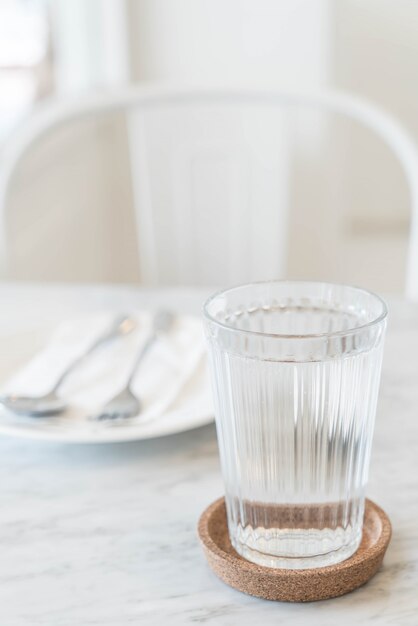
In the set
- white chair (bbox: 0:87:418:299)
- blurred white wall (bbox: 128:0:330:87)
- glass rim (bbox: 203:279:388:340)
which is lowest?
white chair (bbox: 0:87:418:299)

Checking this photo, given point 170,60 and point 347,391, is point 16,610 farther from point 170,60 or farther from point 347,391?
point 170,60

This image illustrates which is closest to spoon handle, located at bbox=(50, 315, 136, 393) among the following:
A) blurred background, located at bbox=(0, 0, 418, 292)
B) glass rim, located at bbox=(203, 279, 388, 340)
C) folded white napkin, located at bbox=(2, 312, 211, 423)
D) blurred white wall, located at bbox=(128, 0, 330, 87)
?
folded white napkin, located at bbox=(2, 312, 211, 423)

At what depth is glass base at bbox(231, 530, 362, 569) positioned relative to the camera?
1.27ft

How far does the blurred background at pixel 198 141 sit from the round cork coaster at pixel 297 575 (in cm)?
82

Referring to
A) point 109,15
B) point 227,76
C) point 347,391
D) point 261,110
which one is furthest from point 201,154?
point 347,391

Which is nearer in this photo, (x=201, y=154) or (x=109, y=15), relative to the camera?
(x=201, y=154)

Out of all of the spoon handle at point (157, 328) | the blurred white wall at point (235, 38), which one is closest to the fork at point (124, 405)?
the spoon handle at point (157, 328)

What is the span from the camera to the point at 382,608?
383 mm

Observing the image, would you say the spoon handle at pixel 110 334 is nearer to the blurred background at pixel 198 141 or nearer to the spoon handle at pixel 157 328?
the spoon handle at pixel 157 328

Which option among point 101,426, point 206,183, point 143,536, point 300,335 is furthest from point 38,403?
point 206,183

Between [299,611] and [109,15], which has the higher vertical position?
[109,15]

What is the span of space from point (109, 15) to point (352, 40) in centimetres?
70

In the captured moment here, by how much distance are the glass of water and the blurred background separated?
810 millimetres

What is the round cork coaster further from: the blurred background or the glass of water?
the blurred background
